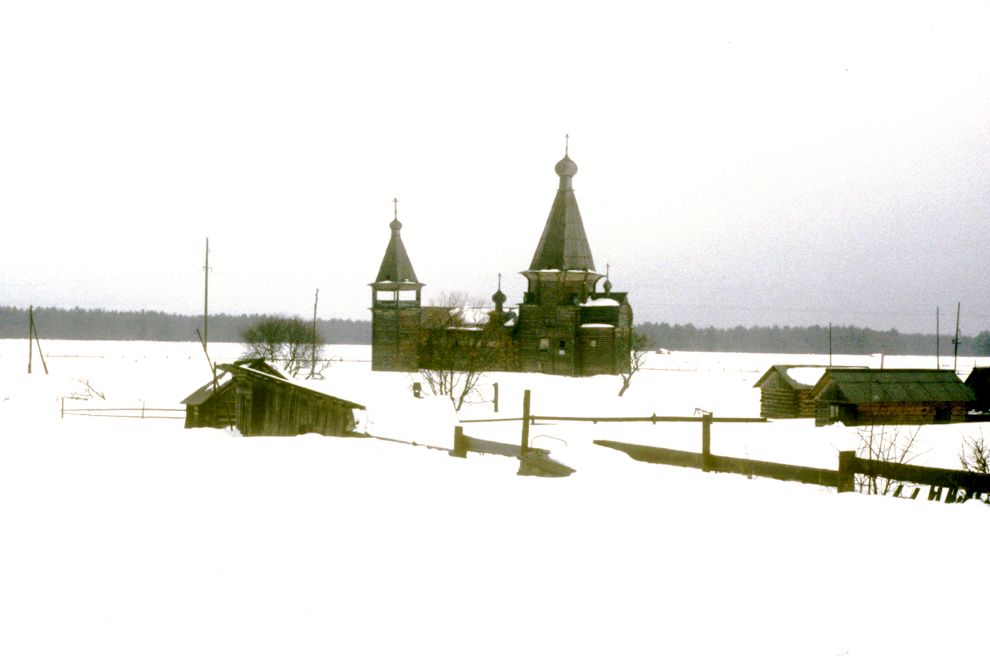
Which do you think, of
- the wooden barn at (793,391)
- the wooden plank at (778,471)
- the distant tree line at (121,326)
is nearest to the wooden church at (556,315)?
the wooden barn at (793,391)

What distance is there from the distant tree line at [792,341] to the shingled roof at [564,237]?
379ft

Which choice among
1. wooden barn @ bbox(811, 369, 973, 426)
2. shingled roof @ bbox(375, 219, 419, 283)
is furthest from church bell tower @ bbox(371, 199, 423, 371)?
wooden barn @ bbox(811, 369, 973, 426)

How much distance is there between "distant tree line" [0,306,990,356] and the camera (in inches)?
6653

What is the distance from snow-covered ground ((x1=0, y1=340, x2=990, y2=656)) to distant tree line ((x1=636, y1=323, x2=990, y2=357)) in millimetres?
158539

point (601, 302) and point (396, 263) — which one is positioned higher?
point (396, 263)

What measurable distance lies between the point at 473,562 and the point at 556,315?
153 feet

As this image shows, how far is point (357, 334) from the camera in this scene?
632 ft

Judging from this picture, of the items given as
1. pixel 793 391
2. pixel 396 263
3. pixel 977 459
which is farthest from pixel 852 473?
pixel 396 263

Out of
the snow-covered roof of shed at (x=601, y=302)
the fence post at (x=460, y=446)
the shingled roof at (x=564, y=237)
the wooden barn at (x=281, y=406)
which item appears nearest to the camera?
the fence post at (x=460, y=446)

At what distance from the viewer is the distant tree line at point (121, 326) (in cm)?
16875

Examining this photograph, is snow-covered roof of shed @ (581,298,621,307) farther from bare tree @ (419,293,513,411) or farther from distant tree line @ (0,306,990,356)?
distant tree line @ (0,306,990,356)

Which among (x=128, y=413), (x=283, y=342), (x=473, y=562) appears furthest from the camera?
(x=283, y=342)

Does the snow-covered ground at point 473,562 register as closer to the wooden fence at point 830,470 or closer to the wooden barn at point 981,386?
the wooden fence at point 830,470

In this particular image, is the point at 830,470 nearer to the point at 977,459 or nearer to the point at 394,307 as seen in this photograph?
the point at 977,459
